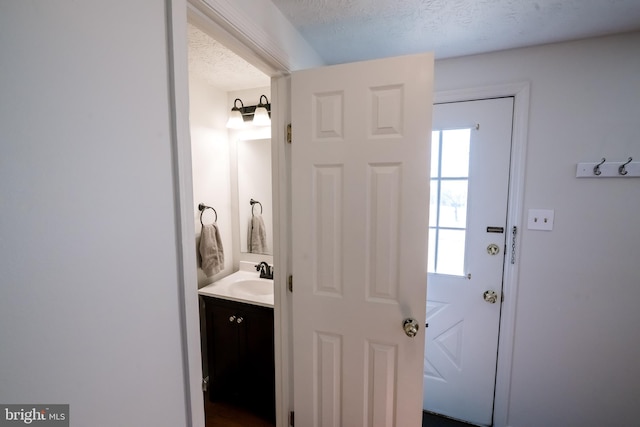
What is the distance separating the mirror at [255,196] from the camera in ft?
7.07

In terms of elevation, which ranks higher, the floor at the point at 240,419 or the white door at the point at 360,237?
the white door at the point at 360,237

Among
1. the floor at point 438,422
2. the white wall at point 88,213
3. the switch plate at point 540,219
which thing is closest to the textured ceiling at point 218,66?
the white wall at point 88,213

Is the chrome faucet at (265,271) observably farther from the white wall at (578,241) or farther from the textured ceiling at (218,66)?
the white wall at (578,241)

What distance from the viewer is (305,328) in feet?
4.44

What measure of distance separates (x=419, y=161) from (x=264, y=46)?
0.79 meters

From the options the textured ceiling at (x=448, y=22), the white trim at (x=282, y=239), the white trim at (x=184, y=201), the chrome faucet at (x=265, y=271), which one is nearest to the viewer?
the white trim at (x=184, y=201)

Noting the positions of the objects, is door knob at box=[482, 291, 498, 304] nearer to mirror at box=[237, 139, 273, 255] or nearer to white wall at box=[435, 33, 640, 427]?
white wall at box=[435, 33, 640, 427]

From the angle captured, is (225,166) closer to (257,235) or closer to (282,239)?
(257,235)

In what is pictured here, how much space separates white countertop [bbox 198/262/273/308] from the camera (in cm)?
172

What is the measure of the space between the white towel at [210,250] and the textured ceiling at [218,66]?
107 cm

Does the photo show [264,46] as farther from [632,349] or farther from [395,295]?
[632,349]

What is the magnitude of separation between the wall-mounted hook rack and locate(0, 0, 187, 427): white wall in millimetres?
1989

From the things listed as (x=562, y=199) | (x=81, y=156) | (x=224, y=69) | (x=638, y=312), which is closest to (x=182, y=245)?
(x=81, y=156)

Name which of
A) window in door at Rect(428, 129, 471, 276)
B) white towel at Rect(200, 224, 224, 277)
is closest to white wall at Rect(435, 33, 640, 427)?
window in door at Rect(428, 129, 471, 276)
